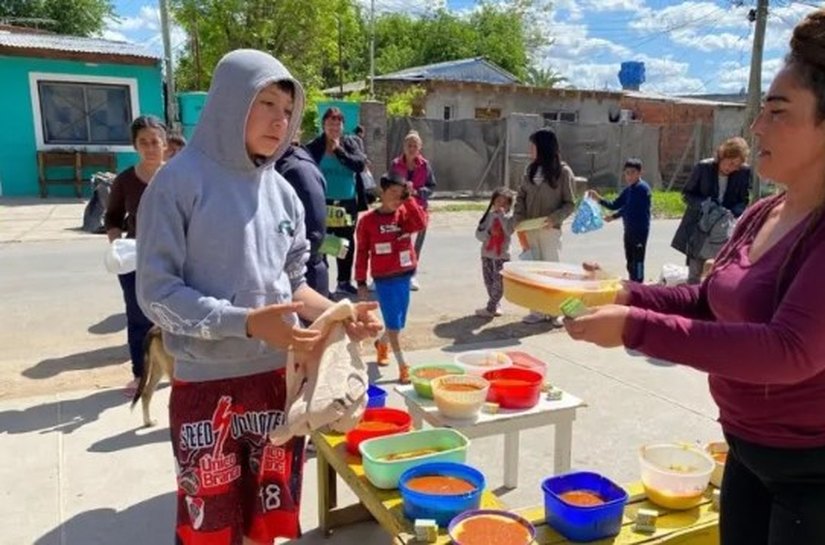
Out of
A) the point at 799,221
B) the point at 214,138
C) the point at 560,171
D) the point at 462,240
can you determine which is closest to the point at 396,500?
the point at 214,138

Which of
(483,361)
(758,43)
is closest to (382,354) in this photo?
(483,361)

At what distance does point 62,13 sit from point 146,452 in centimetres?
3423

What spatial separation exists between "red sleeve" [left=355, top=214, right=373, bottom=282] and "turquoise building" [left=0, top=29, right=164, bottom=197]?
12.8 meters

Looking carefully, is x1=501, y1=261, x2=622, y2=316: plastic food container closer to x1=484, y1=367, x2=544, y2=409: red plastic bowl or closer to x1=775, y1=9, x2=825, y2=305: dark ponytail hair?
x1=775, y1=9, x2=825, y2=305: dark ponytail hair

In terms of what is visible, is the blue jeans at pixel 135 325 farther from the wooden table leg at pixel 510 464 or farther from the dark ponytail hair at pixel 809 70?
the dark ponytail hair at pixel 809 70

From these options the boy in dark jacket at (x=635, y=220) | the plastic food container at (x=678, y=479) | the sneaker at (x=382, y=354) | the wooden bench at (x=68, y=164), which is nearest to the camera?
the plastic food container at (x=678, y=479)

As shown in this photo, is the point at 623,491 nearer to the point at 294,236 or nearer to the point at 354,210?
the point at 294,236

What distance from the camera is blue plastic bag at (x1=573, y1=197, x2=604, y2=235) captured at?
271 inches

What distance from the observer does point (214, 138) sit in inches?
81.4

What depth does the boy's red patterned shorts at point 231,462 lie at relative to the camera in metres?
2.07

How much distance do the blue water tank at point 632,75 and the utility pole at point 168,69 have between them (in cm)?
2472

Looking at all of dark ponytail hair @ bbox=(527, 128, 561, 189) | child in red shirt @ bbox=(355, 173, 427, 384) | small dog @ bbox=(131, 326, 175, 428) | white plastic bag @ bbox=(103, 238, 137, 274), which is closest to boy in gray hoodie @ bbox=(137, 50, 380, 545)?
small dog @ bbox=(131, 326, 175, 428)

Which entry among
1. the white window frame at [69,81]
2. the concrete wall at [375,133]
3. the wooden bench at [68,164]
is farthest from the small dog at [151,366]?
the wooden bench at [68,164]

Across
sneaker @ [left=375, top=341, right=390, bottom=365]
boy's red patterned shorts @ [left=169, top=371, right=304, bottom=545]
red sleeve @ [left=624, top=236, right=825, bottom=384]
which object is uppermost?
red sleeve @ [left=624, top=236, right=825, bottom=384]
